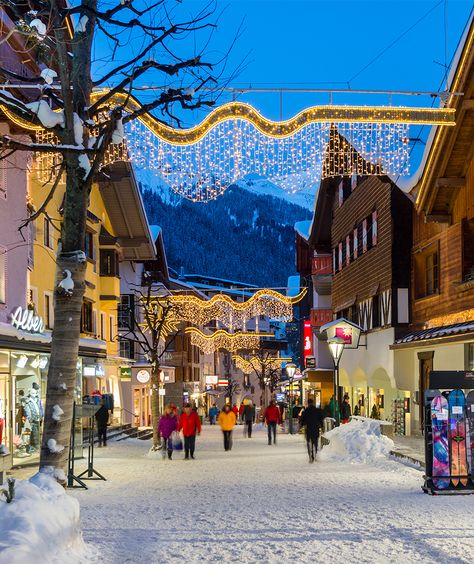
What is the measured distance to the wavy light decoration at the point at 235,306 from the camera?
145ft

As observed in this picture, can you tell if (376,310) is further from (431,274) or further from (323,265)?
(323,265)

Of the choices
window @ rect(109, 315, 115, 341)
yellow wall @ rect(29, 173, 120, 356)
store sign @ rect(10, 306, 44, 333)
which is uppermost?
yellow wall @ rect(29, 173, 120, 356)

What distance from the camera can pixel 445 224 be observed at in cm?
2689

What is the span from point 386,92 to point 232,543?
1007 centimetres

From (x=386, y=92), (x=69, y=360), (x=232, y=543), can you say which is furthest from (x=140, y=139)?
(x=232, y=543)

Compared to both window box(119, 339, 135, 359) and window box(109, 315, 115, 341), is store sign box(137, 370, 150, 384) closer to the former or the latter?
window box(109, 315, 115, 341)

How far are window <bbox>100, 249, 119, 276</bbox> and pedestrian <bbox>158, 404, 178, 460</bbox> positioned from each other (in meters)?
18.9

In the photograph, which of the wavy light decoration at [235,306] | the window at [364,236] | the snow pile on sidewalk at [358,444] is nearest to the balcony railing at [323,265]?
the wavy light decoration at [235,306]

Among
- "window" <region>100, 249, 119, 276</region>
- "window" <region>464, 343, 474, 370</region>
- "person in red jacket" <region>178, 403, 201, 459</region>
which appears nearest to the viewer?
"window" <region>464, 343, 474, 370</region>

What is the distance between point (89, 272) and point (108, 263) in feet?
11.2

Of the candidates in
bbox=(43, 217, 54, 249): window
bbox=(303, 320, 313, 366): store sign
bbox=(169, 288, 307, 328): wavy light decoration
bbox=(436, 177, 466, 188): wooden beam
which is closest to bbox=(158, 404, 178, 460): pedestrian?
bbox=(43, 217, 54, 249): window

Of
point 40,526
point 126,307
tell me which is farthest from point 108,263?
point 40,526

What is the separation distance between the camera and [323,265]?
52156 mm

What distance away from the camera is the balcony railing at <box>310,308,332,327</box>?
164 feet
